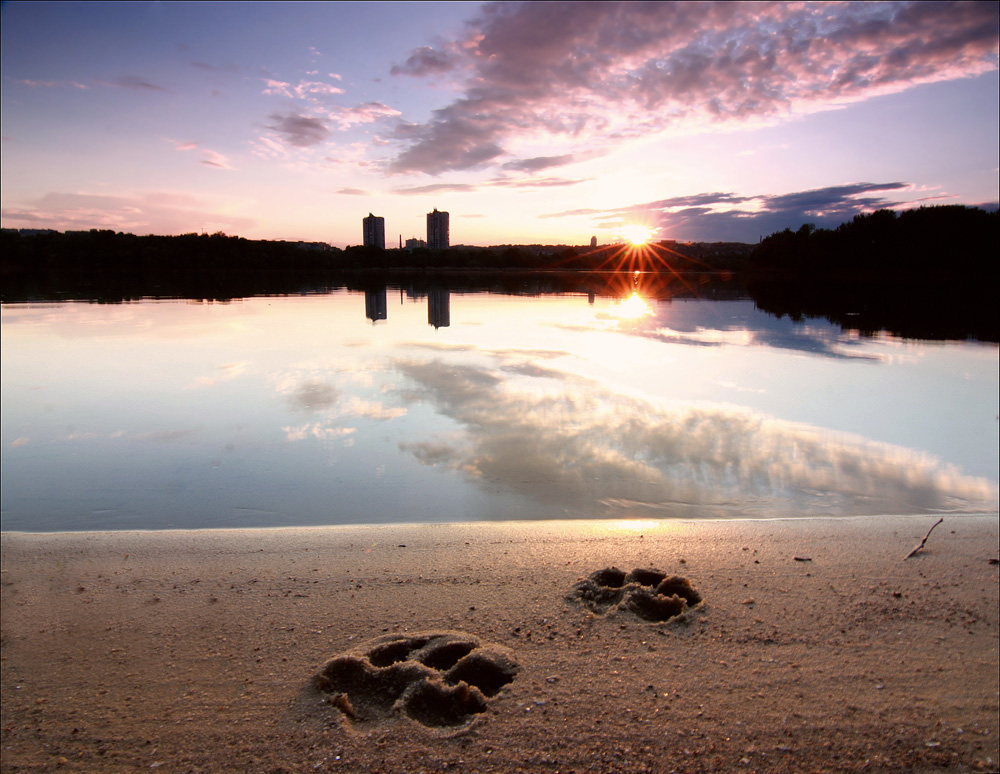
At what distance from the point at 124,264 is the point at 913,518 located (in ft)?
285

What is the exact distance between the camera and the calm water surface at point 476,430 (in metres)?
4.80

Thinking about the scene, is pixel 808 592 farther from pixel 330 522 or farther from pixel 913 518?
pixel 330 522

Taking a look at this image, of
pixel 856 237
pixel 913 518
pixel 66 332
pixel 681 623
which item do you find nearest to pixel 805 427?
pixel 913 518

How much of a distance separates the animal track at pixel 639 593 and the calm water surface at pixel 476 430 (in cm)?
112

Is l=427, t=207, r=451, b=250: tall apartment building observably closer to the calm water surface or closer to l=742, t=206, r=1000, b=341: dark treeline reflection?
l=742, t=206, r=1000, b=341: dark treeline reflection

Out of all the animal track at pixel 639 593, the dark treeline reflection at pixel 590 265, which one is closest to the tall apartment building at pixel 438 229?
the dark treeline reflection at pixel 590 265

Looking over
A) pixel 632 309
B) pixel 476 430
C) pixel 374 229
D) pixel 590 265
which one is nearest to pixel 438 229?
pixel 374 229

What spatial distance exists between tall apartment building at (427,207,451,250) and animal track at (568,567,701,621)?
590ft

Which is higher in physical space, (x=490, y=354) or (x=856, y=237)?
(x=856, y=237)

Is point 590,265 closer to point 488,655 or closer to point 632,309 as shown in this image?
point 632,309

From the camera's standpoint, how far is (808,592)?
10.9 feet

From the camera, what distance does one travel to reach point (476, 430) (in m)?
6.64

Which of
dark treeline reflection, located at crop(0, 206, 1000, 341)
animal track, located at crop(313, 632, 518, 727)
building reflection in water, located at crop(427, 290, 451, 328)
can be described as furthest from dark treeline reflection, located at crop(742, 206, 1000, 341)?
animal track, located at crop(313, 632, 518, 727)

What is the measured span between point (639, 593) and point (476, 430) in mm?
3651
